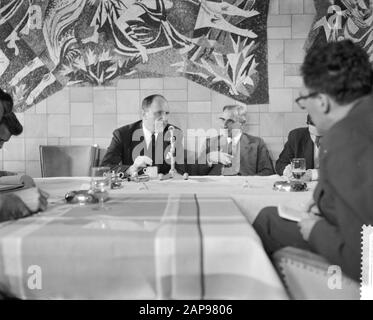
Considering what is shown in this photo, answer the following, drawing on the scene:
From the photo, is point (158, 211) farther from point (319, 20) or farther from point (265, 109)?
point (319, 20)

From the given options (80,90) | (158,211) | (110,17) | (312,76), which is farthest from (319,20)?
(158,211)

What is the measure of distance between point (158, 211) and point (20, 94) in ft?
10.8

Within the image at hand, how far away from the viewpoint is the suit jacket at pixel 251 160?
3.42 m

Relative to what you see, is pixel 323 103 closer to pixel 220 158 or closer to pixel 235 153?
pixel 220 158

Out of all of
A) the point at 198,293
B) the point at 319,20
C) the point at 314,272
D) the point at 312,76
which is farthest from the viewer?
the point at 319,20

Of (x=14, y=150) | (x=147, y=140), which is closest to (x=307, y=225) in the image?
(x=147, y=140)

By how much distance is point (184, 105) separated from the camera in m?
3.97

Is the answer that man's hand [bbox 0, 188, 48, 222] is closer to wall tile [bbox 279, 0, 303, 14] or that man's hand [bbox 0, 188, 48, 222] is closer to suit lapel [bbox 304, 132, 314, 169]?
suit lapel [bbox 304, 132, 314, 169]

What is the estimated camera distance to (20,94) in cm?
401

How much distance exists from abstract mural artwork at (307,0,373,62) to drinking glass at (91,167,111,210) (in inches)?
116

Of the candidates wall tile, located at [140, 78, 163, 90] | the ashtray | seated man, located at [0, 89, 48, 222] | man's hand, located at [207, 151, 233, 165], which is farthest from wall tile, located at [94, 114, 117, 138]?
seated man, located at [0, 89, 48, 222]

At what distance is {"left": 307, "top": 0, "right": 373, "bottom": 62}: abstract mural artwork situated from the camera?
12.6 ft

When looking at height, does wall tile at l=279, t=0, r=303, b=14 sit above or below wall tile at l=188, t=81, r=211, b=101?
above

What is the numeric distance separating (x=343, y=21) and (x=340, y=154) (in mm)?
3398
